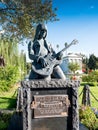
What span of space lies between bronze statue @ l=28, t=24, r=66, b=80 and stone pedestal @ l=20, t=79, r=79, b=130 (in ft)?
1.28

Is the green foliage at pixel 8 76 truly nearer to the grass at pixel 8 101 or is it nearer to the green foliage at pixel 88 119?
the grass at pixel 8 101

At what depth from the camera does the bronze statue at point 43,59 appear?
222 inches

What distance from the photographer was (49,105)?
5.29 meters

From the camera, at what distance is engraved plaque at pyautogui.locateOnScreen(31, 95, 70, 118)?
525 centimetres

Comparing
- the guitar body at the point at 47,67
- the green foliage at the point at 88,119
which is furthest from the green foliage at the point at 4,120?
the green foliage at the point at 88,119

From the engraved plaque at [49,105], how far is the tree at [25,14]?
11187 mm

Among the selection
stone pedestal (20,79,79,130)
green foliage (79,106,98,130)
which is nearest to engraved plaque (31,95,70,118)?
stone pedestal (20,79,79,130)

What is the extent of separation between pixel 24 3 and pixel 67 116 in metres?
11.6

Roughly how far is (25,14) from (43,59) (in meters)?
10.7

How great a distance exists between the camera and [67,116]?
5.48 m

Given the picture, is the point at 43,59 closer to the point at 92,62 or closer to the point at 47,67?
the point at 47,67

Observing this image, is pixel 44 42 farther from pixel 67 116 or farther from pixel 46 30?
pixel 67 116

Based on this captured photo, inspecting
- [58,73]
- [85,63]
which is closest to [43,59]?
[58,73]

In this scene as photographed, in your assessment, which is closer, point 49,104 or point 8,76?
point 49,104
